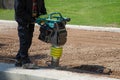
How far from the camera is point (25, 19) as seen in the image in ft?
23.9

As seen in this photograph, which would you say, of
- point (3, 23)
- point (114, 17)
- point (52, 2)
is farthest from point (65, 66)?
point (52, 2)

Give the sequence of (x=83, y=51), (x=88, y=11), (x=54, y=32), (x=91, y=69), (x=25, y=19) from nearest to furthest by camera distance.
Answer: (x=54, y=32) → (x=25, y=19) → (x=91, y=69) → (x=83, y=51) → (x=88, y=11)

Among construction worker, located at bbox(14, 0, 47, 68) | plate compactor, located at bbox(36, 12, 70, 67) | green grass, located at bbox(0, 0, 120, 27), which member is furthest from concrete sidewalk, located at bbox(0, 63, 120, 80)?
green grass, located at bbox(0, 0, 120, 27)

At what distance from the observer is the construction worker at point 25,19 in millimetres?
7234

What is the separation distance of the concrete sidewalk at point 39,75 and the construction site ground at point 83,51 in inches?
18.5

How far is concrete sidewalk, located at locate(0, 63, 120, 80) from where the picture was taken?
6.69 m

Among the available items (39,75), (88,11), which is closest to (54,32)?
(39,75)

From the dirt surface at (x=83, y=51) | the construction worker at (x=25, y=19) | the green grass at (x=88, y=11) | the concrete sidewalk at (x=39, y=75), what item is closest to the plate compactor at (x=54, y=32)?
the construction worker at (x=25, y=19)

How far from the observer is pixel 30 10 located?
23.9 ft

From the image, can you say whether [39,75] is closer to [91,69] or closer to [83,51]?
[91,69]

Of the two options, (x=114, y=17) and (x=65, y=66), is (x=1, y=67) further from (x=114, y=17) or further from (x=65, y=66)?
(x=114, y=17)

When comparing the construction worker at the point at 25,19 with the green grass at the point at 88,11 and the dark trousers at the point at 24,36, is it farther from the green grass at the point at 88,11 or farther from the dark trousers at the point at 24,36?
the green grass at the point at 88,11

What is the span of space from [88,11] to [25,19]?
11.9m

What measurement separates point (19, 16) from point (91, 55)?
2.33 m
